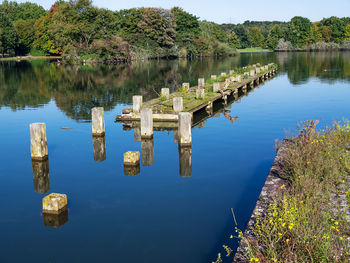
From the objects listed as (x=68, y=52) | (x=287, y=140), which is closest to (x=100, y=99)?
(x=287, y=140)

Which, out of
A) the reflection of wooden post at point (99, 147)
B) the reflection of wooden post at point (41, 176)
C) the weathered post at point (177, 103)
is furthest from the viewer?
the weathered post at point (177, 103)

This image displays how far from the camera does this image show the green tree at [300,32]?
14938 centimetres

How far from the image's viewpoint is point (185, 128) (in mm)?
16500

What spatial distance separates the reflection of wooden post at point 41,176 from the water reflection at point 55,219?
7.80ft

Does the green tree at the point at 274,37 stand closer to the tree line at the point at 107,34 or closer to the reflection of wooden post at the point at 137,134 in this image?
the tree line at the point at 107,34

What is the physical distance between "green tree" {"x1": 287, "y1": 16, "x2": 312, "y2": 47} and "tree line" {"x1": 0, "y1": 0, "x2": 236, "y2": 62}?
3879 cm

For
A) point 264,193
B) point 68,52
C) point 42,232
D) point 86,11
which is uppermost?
point 86,11

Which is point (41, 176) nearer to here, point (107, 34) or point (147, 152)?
point (147, 152)

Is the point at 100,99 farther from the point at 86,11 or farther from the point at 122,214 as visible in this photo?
the point at 86,11

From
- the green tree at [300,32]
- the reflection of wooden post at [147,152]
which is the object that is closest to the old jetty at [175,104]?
the reflection of wooden post at [147,152]

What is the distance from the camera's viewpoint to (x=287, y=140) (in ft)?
47.0

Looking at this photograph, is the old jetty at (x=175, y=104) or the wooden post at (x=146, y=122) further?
the old jetty at (x=175, y=104)

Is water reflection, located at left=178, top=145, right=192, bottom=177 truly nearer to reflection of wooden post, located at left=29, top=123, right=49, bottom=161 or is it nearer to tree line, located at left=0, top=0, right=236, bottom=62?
reflection of wooden post, located at left=29, top=123, right=49, bottom=161

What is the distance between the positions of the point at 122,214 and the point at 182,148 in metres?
6.29
